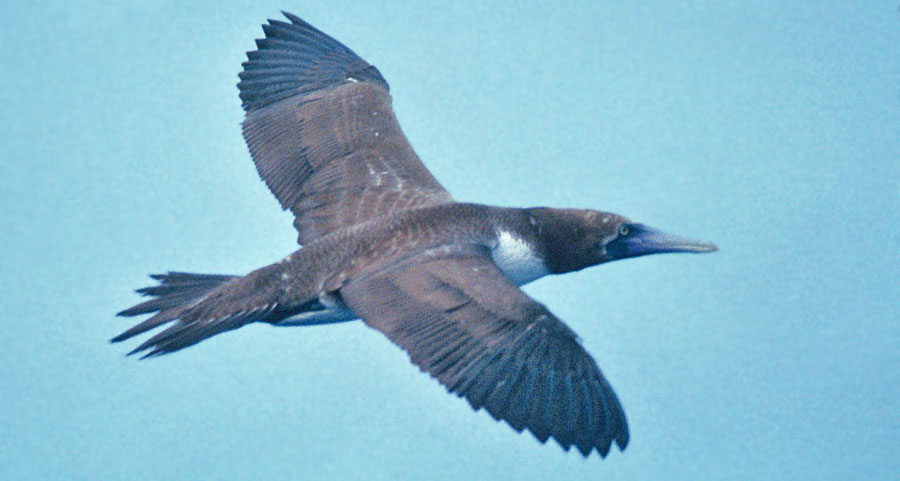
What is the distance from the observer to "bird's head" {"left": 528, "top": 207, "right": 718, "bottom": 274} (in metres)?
5.12

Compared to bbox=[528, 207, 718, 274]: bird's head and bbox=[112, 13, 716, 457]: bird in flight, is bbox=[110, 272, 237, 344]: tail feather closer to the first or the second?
bbox=[112, 13, 716, 457]: bird in flight

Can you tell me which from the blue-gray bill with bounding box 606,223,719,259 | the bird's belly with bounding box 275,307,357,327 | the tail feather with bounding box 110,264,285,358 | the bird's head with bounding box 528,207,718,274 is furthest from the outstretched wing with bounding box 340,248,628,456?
the blue-gray bill with bounding box 606,223,719,259

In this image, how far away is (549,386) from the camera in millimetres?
4188

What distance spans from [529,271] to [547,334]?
838 mm

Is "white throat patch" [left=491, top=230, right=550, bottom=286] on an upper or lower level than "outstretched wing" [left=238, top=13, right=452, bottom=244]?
lower

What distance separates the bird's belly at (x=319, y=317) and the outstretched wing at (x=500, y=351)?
19 centimetres

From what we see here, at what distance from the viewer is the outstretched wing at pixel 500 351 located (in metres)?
4.12

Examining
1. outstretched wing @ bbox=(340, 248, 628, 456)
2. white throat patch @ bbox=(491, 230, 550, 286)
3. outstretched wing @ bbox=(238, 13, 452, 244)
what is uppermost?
outstretched wing @ bbox=(238, 13, 452, 244)

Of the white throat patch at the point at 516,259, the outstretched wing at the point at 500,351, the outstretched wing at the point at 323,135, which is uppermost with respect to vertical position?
the outstretched wing at the point at 323,135

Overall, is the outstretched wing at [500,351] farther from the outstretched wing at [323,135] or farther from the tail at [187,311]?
the outstretched wing at [323,135]

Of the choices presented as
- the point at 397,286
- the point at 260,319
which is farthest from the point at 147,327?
the point at 397,286

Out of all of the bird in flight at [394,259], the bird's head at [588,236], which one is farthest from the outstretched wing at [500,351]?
the bird's head at [588,236]

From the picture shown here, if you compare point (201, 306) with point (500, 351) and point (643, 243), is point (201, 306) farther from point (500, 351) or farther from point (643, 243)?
point (643, 243)

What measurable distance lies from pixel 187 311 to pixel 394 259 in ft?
2.53
